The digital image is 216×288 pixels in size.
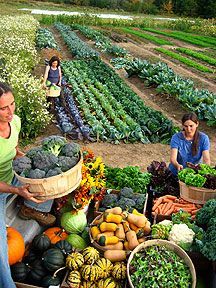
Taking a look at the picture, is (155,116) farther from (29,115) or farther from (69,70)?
(69,70)

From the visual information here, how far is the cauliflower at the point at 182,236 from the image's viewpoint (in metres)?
4.12

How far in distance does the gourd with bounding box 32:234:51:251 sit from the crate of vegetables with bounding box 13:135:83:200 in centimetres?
75

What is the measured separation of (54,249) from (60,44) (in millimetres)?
20633

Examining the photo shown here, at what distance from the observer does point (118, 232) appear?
4.07m

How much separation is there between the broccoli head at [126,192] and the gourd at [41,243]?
1.32m

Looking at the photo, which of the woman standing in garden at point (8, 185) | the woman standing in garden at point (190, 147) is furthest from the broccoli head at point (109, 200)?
the woman standing in garden at point (190, 147)

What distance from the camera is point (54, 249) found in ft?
12.8

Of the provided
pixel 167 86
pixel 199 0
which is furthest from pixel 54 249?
pixel 199 0

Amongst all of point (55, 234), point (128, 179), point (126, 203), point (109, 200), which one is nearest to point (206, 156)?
point (128, 179)

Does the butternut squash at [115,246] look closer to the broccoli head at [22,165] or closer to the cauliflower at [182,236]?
the cauliflower at [182,236]

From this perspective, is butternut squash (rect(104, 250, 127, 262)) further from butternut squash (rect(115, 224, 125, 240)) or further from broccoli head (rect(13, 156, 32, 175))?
broccoli head (rect(13, 156, 32, 175))

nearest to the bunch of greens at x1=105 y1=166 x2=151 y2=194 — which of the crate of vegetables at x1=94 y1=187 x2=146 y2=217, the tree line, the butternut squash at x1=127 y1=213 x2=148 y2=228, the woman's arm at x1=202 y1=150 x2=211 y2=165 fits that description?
the crate of vegetables at x1=94 y1=187 x2=146 y2=217

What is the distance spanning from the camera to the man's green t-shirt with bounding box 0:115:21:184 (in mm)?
3736

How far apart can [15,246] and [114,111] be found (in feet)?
22.1
